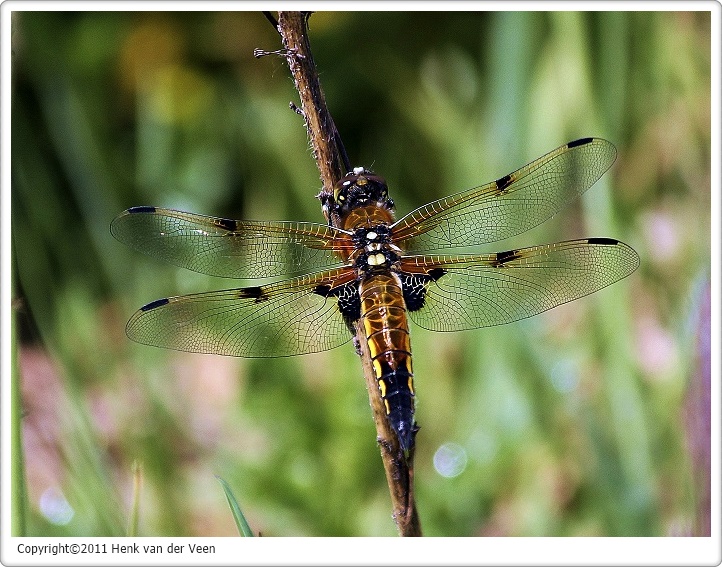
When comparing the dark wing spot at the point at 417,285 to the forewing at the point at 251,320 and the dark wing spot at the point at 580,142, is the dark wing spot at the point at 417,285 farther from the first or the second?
the dark wing spot at the point at 580,142

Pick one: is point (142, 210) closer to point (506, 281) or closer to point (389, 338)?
point (389, 338)

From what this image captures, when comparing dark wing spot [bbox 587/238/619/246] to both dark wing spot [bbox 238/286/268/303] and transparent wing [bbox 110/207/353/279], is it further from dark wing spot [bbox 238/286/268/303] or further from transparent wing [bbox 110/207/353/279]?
dark wing spot [bbox 238/286/268/303]

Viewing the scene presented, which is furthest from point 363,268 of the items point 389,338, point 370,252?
point 389,338

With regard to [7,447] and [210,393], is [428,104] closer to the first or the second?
[210,393]

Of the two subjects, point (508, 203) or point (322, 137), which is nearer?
point (322, 137)

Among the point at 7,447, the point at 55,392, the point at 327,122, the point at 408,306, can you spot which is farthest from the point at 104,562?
the point at 327,122

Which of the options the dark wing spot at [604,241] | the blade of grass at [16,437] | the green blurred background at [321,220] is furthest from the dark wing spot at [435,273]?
the blade of grass at [16,437]

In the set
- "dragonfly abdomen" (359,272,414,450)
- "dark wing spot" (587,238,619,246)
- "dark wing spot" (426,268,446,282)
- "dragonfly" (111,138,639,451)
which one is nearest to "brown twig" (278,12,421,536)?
"dragonfly abdomen" (359,272,414,450)
